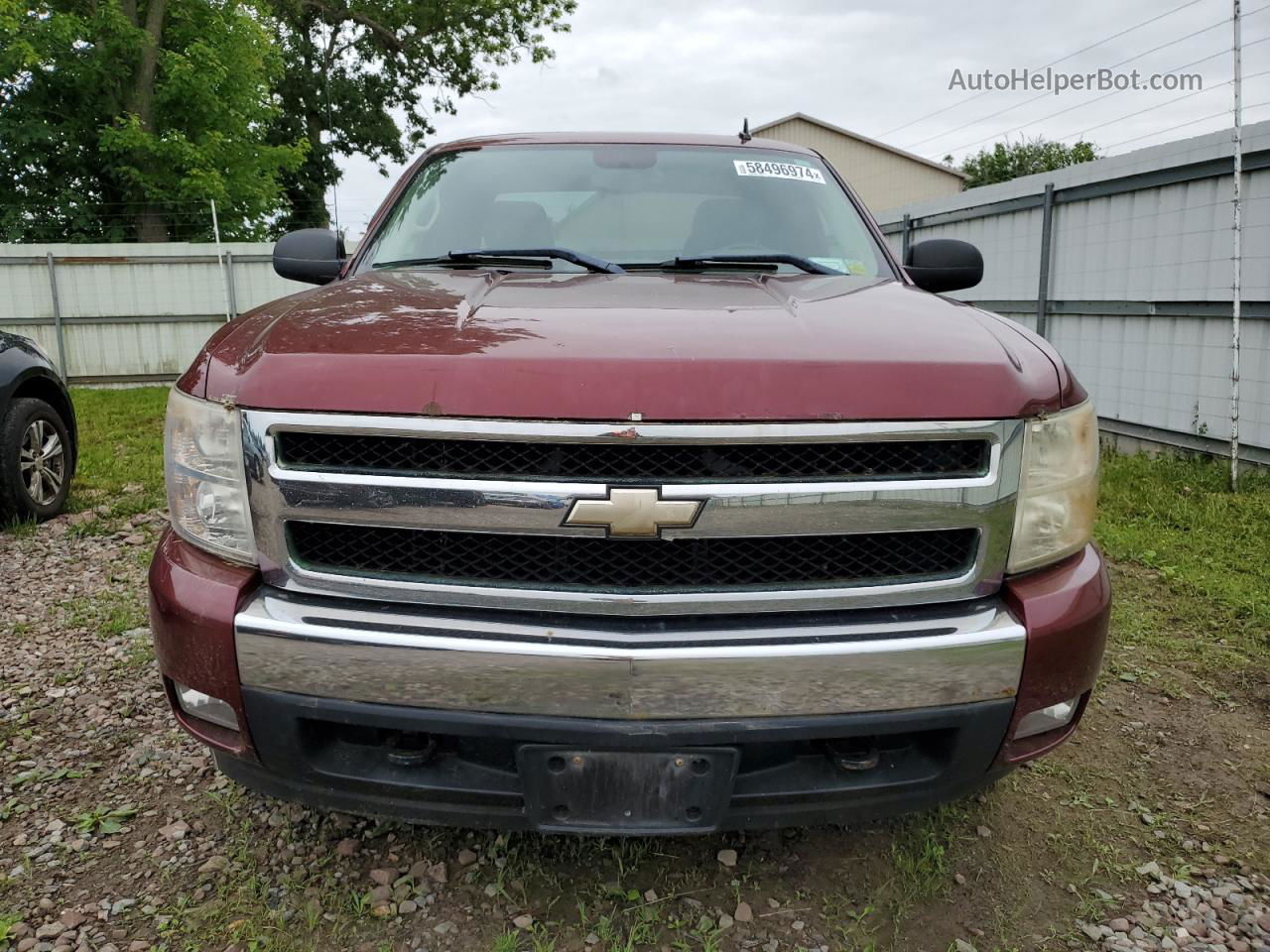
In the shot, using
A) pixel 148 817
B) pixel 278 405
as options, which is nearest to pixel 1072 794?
pixel 278 405

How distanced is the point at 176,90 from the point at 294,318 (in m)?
19.0

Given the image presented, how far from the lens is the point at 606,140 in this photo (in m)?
3.24

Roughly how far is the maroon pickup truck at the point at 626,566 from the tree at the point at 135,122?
60.2 ft

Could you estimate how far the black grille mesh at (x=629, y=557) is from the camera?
167cm

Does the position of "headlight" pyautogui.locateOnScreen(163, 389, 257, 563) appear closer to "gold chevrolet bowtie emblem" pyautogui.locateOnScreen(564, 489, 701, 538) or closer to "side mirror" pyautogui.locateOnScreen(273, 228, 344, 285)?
"gold chevrolet bowtie emblem" pyautogui.locateOnScreen(564, 489, 701, 538)

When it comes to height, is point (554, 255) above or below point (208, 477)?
above

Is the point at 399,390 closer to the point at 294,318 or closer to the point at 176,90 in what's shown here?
the point at 294,318

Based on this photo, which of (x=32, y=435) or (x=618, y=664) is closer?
(x=618, y=664)

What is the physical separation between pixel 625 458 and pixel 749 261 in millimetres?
1185

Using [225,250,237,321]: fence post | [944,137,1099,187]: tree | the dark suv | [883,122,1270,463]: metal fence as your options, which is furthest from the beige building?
the dark suv

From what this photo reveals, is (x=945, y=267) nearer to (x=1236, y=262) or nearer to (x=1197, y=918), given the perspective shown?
(x=1197, y=918)

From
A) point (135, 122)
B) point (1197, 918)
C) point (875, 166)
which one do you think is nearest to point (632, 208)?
point (1197, 918)

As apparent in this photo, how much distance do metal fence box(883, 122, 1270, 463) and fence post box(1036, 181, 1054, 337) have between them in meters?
0.01

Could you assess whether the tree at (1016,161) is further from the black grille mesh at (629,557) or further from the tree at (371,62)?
the black grille mesh at (629,557)
